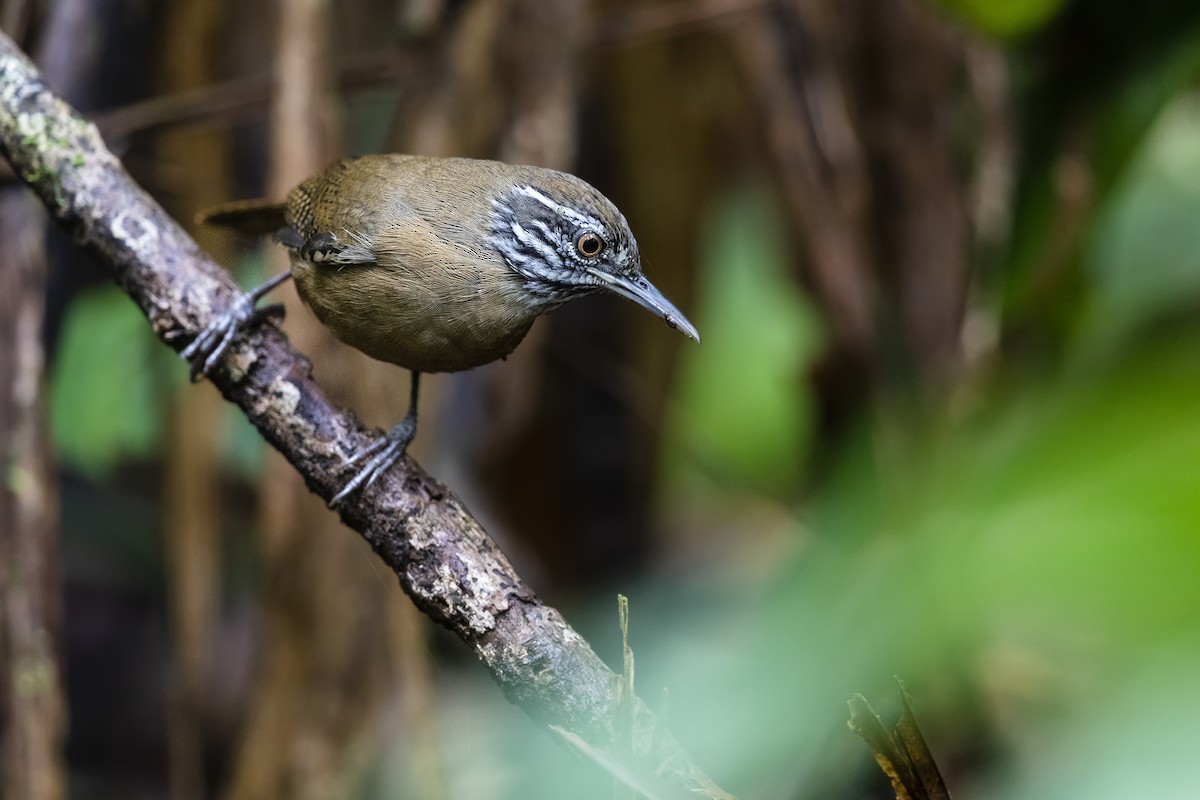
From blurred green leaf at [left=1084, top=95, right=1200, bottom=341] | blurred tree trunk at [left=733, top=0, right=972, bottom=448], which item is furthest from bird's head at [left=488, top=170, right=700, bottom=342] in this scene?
blurred tree trunk at [left=733, top=0, right=972, bottom=448]

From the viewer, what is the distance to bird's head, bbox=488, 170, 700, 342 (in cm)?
267

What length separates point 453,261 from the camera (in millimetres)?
2729

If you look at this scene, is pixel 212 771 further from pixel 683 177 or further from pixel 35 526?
pixel 683 177

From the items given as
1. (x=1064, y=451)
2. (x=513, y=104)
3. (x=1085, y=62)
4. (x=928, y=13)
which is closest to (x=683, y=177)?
(x=928, y=13)

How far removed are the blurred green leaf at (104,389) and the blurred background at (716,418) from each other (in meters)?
0.02

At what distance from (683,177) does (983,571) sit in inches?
157

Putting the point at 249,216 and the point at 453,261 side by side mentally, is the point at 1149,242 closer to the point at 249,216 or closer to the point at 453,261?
the point at 453,261

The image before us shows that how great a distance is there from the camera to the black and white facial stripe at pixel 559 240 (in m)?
2.67

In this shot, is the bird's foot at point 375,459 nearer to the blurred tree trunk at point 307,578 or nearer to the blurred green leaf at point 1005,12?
the blurred tree trunk at point 307,578

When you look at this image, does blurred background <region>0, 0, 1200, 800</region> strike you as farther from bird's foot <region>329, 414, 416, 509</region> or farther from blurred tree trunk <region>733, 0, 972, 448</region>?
bird's foot <region>329, 414, 416, 509</region>

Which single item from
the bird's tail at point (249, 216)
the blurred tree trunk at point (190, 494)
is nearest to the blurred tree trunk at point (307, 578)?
the bird's tail at point (249, 216)

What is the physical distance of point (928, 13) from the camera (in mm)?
5121

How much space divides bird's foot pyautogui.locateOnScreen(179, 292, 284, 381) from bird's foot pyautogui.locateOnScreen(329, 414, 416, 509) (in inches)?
15.9

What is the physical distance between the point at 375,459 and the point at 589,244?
2.45 ft
